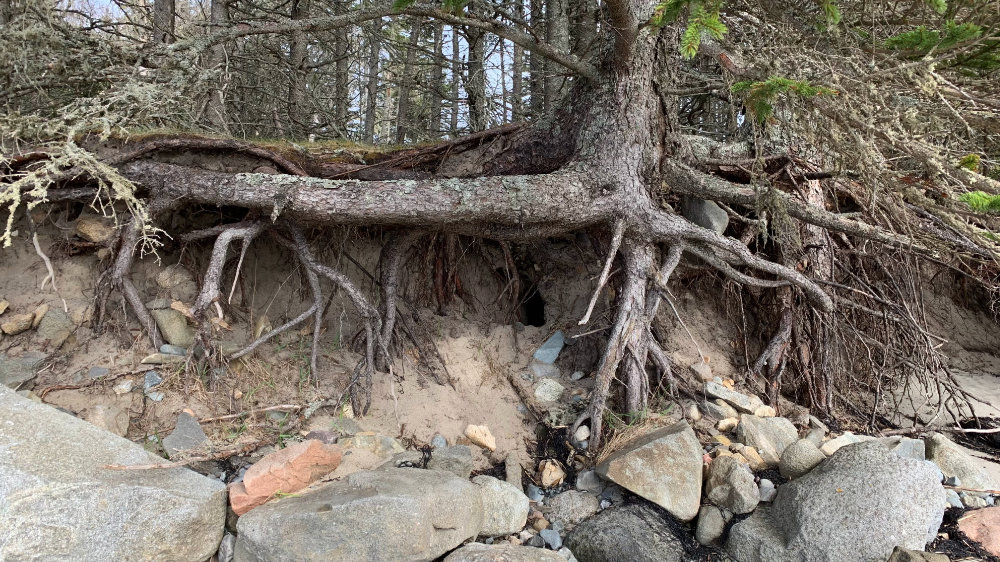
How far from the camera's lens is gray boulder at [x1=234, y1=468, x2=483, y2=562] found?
240 centimetres

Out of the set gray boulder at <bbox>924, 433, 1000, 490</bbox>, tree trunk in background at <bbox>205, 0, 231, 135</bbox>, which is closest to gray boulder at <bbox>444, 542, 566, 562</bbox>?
gray boulder at <bbox>924, 433, 1000, 490</bbox>

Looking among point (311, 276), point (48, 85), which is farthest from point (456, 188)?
point (48, 85)

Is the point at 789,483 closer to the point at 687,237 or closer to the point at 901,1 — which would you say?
the point at 687,237

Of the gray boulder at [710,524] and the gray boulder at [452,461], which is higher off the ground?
the gray boulder at [452,461]

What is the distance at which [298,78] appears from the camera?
6492 mm

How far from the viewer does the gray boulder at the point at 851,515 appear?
252 cm

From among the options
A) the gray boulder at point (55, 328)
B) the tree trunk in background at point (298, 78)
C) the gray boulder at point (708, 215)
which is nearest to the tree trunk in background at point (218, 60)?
the tree trunk in background at point (298, 78)

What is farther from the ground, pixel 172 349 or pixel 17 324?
pixel 17 324

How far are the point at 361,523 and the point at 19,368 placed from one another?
7.60 feet

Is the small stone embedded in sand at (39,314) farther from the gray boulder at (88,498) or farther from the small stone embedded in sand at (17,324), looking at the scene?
the gray boulder at (88,498)

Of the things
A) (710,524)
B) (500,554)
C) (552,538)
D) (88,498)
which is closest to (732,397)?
(710,524)

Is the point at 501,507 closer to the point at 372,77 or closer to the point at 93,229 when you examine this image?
the point at 93,229

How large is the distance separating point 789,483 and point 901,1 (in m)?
2.75

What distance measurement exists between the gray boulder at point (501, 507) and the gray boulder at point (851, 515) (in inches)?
42.5
